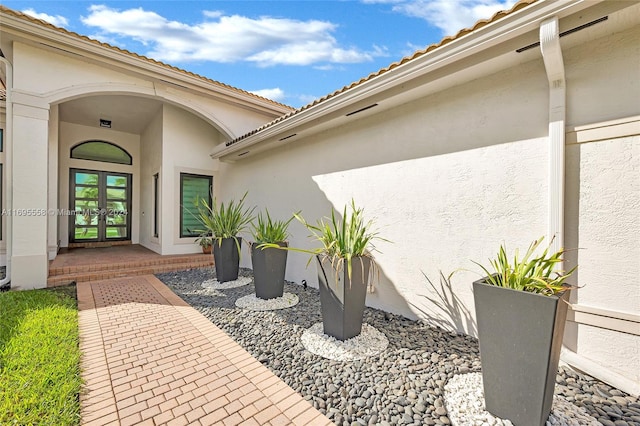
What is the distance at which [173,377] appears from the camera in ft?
8.76

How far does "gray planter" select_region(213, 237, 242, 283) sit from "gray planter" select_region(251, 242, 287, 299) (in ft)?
3.93

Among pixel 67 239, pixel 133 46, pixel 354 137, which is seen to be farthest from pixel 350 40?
pixel 67 239

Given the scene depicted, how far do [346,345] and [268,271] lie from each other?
6.77 feet

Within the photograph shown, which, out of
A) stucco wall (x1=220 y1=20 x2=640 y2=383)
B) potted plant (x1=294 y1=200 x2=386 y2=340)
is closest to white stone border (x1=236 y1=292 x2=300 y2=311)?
potted plant (x1=294 y1=200 x2=386 y2=340)

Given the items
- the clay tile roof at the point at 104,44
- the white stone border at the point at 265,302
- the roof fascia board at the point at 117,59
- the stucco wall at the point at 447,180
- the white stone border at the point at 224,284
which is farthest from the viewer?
the white stone border at the point at 224,284

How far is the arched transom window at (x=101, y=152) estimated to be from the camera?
9.68 metres

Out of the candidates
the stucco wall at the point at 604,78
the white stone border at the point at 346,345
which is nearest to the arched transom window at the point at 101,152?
the white stone border at the point at 346,345

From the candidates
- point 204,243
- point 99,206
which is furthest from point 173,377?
point 99,206

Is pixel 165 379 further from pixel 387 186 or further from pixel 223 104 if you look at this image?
pixel 223 104

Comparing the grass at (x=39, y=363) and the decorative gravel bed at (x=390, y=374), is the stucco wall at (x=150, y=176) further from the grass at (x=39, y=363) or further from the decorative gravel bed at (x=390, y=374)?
the decorative gravel bed at (x=390, y=374)

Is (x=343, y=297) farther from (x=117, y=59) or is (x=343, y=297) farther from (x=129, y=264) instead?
(x=117, y=59)

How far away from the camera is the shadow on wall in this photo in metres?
3.47

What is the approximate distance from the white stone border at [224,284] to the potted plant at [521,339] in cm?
483

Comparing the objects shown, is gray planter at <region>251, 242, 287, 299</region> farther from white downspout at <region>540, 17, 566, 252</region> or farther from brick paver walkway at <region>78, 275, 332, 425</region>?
white downspout at <region>540, 17, 566, 252</region>
